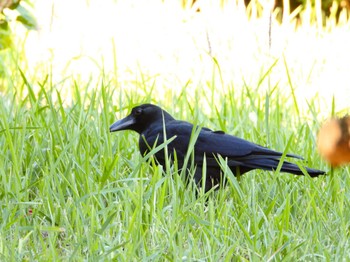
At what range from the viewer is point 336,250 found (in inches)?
103

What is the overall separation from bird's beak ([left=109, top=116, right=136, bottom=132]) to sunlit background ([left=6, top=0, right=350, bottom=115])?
1.01 m

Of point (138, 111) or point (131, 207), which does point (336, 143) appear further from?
point (138, 111)

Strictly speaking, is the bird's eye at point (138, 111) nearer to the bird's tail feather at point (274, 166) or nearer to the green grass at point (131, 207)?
the green grass at point (131, 207)

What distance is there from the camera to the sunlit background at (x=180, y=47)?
16.9 ft

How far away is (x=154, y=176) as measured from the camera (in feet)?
9.43

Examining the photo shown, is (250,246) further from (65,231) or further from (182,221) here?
(65,231)

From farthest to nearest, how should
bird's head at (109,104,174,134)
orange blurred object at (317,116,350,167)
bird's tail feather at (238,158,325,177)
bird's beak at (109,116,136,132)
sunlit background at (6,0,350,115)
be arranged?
1. sunlit background at (6,0,350,115)
2. bird's head at (109,104,174,134)
3. bird's beak at (109,116,136,132)
4. bird's tail feather at (238,158,325,177)
5. orange blurred object at (317,116,350,167)

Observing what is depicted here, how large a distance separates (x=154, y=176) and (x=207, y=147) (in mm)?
618

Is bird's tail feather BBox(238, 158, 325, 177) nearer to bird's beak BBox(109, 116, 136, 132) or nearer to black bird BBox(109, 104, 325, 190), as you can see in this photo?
black bird BBox(109, 104, 325, 190)

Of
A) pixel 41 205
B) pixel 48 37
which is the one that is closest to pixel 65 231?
pixel 41 205

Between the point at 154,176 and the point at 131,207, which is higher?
the point at 154,176

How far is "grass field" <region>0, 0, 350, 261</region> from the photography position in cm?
259

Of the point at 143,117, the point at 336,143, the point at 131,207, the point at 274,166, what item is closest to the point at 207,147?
the point at 274,166

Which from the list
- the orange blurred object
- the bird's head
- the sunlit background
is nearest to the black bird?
the bird's head
